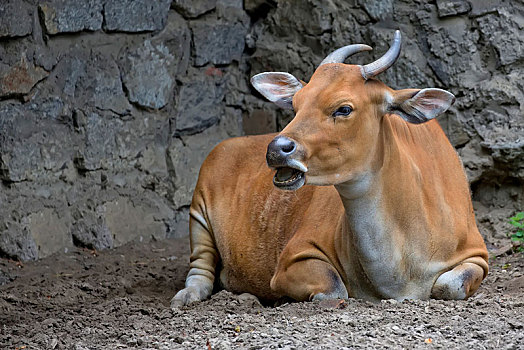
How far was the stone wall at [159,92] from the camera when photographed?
5.87m

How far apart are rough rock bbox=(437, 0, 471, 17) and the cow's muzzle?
2.91m

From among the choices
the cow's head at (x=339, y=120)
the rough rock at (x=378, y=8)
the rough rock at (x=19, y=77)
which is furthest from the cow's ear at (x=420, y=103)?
the rough rock at (x=19, y=77)

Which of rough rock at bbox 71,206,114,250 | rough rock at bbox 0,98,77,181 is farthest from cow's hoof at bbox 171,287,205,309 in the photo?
rough rock at bbox 0,98,77,181

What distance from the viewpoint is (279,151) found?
3.79 metres

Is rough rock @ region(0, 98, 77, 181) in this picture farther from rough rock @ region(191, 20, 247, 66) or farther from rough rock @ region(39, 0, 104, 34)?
rough rock @ region(191, 20, 247, 66)

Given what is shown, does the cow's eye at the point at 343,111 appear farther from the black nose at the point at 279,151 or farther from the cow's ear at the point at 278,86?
the cow's ear at the point at 278,86

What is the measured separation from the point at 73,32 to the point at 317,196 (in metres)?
2.35

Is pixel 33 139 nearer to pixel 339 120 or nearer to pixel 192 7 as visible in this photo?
pixel 192 7

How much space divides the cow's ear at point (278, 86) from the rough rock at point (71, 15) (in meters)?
2.03

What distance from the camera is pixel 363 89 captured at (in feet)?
13.6

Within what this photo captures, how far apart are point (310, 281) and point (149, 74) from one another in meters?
2.78

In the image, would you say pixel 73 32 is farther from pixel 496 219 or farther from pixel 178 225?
pixel 496 219

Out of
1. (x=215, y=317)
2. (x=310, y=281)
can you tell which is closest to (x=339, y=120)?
(x=310, y=281)

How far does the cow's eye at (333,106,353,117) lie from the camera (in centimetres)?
404
